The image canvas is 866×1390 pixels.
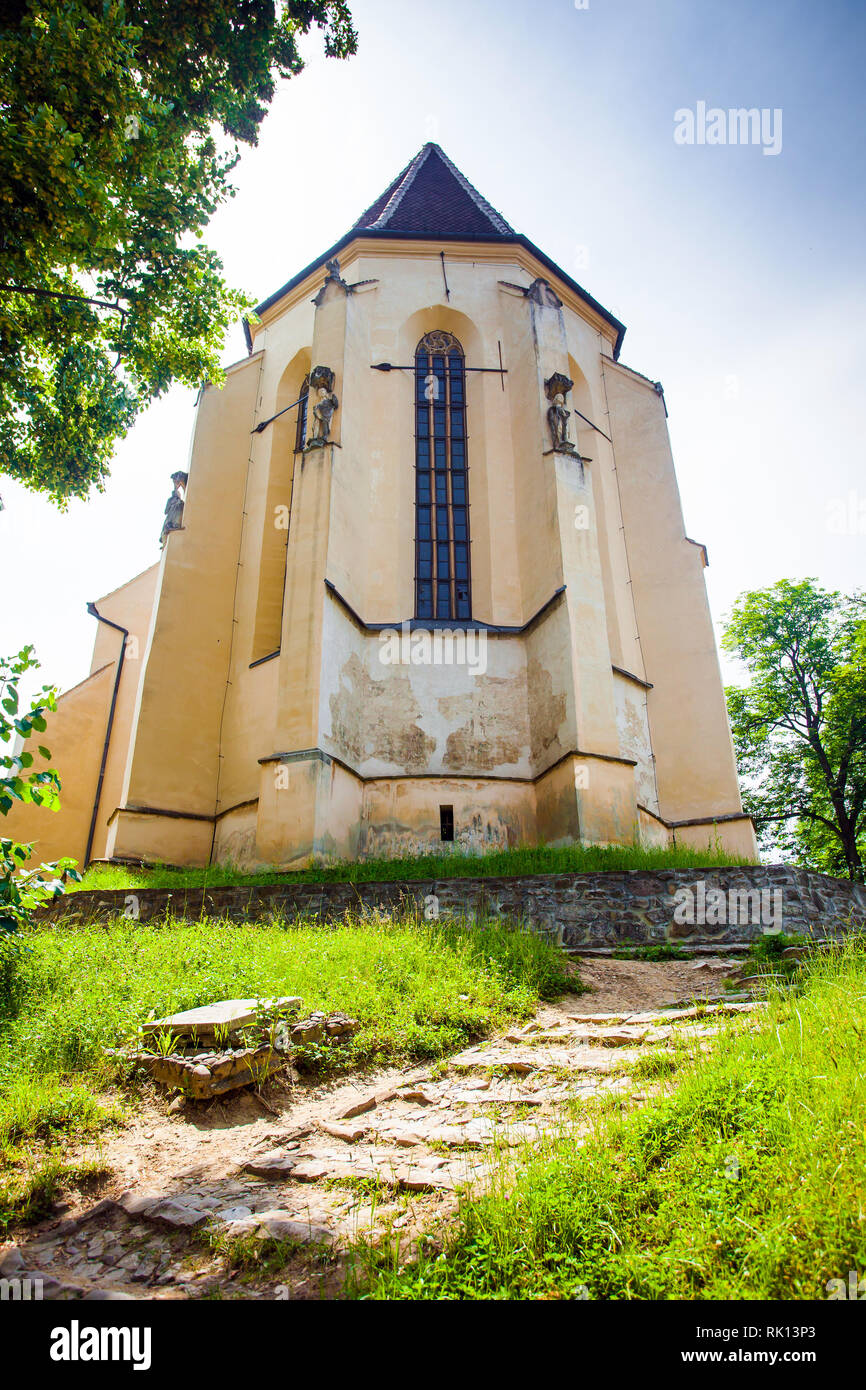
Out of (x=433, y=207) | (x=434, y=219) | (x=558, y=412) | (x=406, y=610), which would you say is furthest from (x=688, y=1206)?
(x=433, y=207)

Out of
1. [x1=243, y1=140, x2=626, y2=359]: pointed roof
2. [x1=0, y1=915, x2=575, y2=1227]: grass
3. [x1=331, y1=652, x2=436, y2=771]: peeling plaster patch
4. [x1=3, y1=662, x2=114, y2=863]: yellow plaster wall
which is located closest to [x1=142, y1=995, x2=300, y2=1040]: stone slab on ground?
[x1=0, y1=915, x2=575, y2=1227]: grass

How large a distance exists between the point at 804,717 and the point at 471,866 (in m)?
14.2

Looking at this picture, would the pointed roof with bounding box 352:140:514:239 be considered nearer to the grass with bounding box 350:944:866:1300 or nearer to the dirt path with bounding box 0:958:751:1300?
the dirt path with bounding box 0:958:751:1300

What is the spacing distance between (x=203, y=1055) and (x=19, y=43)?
695 centimetres

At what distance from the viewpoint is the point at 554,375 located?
1359cm

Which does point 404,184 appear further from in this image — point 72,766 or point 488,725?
point 72,766

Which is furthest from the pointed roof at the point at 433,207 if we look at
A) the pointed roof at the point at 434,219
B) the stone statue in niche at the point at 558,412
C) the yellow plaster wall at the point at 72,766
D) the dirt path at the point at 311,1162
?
the dirt path at the point at 311,1162

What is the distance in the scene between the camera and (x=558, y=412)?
13297mm

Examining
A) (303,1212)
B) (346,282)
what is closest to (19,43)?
(303,1212)

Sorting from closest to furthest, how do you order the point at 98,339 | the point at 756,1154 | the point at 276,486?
1. the point at 756,1154
2. the point at 98,339
3. the point at 276,486
